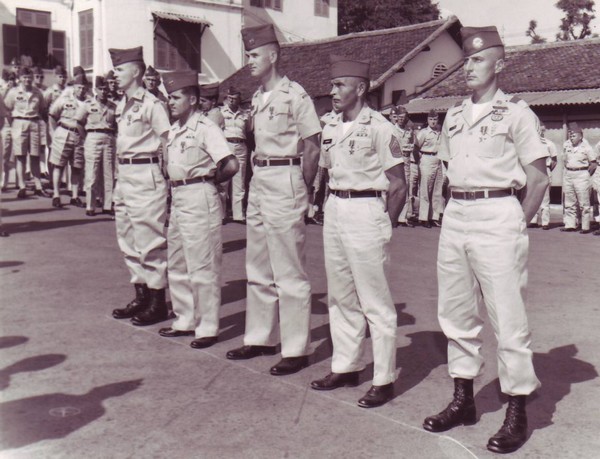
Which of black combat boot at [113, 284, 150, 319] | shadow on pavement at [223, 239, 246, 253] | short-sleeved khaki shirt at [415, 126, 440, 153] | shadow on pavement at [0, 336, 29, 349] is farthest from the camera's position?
short-sleeved khaki shirt at [415, 126, 440, 153]

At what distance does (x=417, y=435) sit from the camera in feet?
13.7

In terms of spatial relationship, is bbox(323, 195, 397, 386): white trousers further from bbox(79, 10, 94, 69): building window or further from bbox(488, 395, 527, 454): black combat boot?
bbox(79, 10, 94, 69): building window

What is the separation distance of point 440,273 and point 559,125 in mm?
18767

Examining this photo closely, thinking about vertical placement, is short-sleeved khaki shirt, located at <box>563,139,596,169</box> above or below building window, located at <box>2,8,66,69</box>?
below

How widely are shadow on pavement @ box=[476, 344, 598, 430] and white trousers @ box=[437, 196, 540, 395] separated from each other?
432 millimetres

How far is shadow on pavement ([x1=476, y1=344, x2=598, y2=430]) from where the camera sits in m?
4.56

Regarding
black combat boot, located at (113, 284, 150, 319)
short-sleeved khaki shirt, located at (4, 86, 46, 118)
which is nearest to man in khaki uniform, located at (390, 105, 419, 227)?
short-sleeved khaki shirt, located at (4, 86, 46, 118)

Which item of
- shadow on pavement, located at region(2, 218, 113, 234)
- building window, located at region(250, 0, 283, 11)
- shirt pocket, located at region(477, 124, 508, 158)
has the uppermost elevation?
building window, located at region(250, 0, 283, 11)

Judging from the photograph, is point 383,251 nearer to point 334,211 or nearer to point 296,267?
point 334,211

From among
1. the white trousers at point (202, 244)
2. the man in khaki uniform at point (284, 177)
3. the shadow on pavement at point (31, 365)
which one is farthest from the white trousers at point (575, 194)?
the shadow on pavement at point (31, 365)

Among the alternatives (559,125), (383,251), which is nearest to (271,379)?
(383,251)

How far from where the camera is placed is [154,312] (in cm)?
663

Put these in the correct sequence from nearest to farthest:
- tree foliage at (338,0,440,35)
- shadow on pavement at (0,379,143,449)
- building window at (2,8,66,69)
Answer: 1. shadow on pavement at (0,379,143,449)
2. building window at (2,8,66,69)
3. tree foliage at (338,0,440,35)

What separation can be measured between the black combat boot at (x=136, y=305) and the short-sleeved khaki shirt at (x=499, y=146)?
3.43 m
